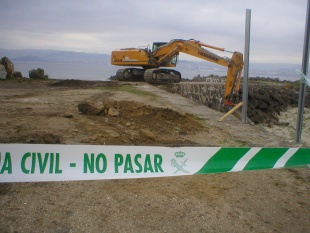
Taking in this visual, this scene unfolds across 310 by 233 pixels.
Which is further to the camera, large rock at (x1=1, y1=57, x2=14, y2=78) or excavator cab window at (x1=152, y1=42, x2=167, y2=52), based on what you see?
large rock at (x1=1, y1=57, x2=14, y2=78)

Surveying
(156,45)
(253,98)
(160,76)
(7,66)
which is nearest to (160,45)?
(156,45)

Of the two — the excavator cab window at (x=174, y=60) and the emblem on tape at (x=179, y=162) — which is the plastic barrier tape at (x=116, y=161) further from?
the excavator cab window at (x=174, y=60)

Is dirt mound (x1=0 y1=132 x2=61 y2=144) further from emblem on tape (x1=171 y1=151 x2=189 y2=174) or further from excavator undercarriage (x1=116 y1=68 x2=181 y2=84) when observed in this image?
excavator undercarriage (x1=116 y1=68 x2=181 y2=84)

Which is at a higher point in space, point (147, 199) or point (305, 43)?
point (305, 43)

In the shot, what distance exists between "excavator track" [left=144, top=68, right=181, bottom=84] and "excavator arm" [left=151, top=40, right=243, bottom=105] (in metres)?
0.64

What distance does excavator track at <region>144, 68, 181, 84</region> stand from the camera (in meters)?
18.7

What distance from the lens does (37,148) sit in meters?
3.38

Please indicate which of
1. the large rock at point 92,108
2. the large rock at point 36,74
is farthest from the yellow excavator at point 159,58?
the large rock at point 92,108

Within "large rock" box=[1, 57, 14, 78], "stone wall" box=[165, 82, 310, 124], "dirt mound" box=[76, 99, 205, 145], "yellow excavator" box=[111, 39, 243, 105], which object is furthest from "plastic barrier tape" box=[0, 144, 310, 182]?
"large rock" box=[1, 57, 14, 78]

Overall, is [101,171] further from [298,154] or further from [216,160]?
[298,154]

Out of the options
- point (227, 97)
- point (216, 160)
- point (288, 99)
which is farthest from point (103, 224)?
point (288, 99)

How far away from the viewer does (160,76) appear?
19219 millimetres

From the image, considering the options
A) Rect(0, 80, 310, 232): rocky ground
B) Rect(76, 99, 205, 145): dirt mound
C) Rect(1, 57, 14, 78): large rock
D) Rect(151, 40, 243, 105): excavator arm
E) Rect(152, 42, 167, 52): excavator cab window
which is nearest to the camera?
Rect(0, 80, 310, 232): rocky ground

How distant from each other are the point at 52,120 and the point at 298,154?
18.3ft
